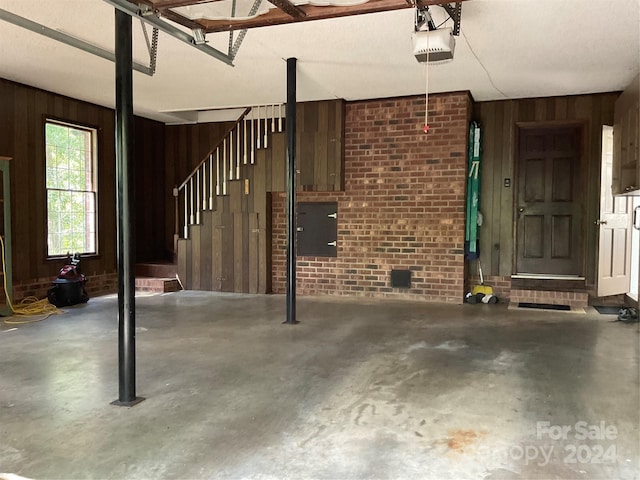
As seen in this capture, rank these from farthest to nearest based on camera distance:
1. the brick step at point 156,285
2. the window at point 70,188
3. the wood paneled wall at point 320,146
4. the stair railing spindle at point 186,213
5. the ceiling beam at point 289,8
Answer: the stair railing spindle at point 186,213 < the brick step at point 156,285 < the wood paneled wall at point 320,146 < the window at point 70,188 < the ceiling beam at point 289,8

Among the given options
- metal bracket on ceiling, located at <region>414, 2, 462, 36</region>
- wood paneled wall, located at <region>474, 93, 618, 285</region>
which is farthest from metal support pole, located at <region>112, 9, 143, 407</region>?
wood paneled wall, located at <region>474, 93, 618, 285</region>

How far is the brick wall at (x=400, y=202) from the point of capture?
6.99 metres

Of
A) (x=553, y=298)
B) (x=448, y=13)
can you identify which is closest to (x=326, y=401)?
(x=448, y=13)

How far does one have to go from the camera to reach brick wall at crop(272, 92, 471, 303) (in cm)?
699

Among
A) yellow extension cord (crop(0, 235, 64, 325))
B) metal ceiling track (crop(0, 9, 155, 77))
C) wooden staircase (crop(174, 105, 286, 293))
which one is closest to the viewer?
metal ceiling track (crop(0, 9, 155, 77))

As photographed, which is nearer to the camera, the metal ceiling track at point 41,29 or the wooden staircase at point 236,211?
the metal ceiling track at point 41,29

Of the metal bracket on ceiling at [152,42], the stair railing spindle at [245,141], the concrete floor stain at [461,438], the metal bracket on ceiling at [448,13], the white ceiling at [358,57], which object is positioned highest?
the white ceiling at [358,57]

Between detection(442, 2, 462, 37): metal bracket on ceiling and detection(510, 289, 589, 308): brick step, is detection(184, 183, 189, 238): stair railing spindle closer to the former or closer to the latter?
detection(510, 289, 589, 308): brick step

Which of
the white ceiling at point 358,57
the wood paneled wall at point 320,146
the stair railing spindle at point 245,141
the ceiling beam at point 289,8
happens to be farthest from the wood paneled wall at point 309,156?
the ceiling beam at point 289,8

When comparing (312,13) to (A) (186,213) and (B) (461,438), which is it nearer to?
(B) (461,438)

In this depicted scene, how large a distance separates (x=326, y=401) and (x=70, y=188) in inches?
223

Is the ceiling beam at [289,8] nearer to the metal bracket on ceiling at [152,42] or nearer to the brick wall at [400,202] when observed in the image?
the metal bracket on ceiling at [152,42]

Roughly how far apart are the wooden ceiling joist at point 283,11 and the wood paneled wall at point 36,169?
4.09 metres

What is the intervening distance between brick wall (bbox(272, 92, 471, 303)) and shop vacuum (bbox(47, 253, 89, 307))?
318cm
